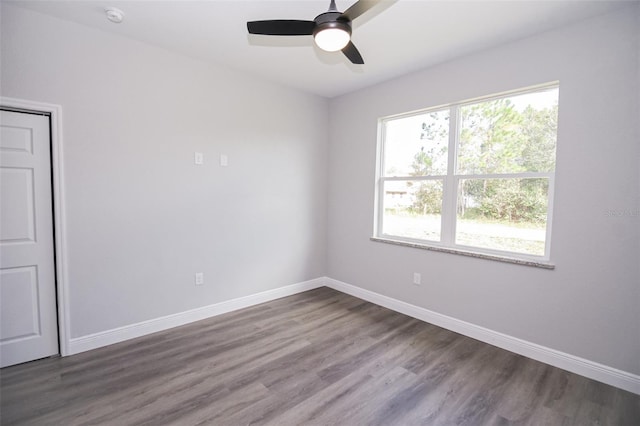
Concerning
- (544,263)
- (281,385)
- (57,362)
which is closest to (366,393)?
(281,385)

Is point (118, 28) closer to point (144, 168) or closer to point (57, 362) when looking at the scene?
point (144, 168)

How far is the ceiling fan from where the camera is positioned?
5.05ft

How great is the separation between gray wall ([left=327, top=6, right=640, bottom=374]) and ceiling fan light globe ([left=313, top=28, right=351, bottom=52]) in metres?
1.74

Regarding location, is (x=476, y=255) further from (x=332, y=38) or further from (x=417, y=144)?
(x=332, y=38)

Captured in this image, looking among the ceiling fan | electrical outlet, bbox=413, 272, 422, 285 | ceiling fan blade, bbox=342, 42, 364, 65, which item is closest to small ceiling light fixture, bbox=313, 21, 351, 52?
the ceiling fan

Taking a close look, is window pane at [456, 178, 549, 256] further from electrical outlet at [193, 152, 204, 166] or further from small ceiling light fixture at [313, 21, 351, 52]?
electrical outlet at [193, 152, 204, 166]

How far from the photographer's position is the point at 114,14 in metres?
2.16

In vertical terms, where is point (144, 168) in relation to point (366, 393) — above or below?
above

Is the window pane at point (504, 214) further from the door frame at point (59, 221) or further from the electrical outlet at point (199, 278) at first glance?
the door frame at point (59, 221)

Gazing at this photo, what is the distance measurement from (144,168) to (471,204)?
126 inches

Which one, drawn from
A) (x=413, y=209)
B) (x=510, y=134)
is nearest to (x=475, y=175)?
(x=510, y=134)

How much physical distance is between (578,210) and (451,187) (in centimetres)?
103

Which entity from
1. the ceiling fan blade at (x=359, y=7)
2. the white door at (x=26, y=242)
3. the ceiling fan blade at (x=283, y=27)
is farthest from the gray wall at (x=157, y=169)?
the ceiling fan blade at (x=359, y=7)

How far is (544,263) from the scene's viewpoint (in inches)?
93.4
